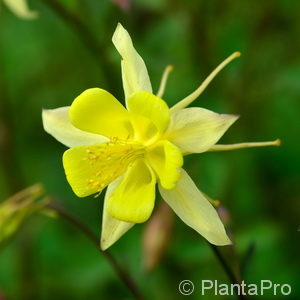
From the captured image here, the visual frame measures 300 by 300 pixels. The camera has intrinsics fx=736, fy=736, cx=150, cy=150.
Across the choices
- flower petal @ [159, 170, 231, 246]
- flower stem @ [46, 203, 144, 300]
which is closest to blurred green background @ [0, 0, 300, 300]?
flower stem @ [46, 203, 144, 300]

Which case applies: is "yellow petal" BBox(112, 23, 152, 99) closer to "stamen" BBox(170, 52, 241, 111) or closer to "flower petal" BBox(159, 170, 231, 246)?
"stamen" BBox(170, 52, 241, 111)

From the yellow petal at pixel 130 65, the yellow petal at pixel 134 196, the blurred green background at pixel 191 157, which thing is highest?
the yellow petal at pixel 130 65

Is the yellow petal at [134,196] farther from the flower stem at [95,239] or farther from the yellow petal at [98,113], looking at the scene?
the flower stem at [95,239]

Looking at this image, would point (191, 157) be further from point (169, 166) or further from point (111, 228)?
point (169, 166)

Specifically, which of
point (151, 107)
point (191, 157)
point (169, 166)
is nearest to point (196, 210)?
point (169, 166)

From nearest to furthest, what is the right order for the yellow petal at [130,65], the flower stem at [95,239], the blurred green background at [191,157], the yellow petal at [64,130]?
the yellow petal at [130,65] < the yellow petal at [64,130] < the flower stem at [95,239] < the blurred green background at [191,157]

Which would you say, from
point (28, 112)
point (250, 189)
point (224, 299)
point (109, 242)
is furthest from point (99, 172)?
point (28, 112)

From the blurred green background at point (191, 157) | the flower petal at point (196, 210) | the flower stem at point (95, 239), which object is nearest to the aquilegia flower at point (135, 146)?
the flower petal at point (196, 210)
